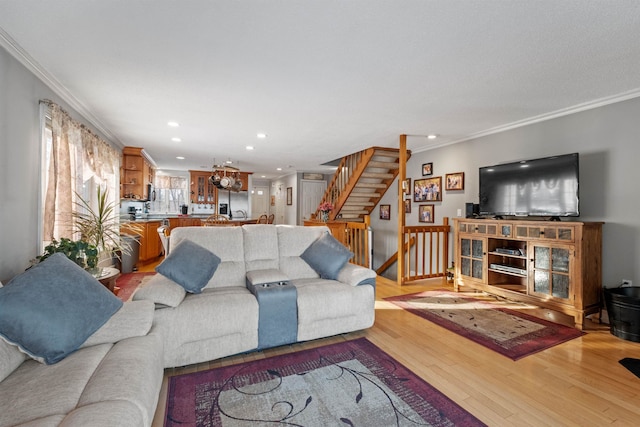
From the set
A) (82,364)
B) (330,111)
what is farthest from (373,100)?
(82,364)

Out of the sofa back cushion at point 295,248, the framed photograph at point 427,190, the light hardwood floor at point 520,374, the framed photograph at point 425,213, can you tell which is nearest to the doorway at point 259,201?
the framed photograph at point 427,190

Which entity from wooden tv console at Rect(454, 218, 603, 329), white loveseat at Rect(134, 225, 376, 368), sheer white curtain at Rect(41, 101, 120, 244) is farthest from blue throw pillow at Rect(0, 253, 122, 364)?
wooden tv console at Rect(454, 218, 603, 329)

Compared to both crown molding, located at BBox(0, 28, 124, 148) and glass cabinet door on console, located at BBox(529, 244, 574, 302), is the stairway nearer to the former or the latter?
glass cabinet door on console, located at BBox(529, 244, 574, 302)

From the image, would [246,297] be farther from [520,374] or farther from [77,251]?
[520,374]

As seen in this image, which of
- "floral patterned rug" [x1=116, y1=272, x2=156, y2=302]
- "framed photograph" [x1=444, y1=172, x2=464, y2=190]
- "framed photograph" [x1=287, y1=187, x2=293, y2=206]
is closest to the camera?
"floral patterned rug" [x1=116, y1=272, x2=156, y2=302]

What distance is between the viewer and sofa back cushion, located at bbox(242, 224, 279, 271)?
2.96 meters

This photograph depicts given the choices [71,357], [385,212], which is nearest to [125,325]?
[71,357]

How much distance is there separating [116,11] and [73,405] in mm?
2113

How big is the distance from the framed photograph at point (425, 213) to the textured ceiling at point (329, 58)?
1840 mm

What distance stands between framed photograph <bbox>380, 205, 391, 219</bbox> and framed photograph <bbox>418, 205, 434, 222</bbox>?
1.02 meters

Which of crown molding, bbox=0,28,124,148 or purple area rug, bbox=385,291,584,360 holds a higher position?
crown molding, bbox=0,28,124,148

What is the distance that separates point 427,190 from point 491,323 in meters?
2.97

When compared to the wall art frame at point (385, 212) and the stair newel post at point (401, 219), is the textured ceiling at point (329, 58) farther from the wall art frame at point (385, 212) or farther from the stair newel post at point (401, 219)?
the wall art frame at point (385, 212)

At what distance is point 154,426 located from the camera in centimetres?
156
